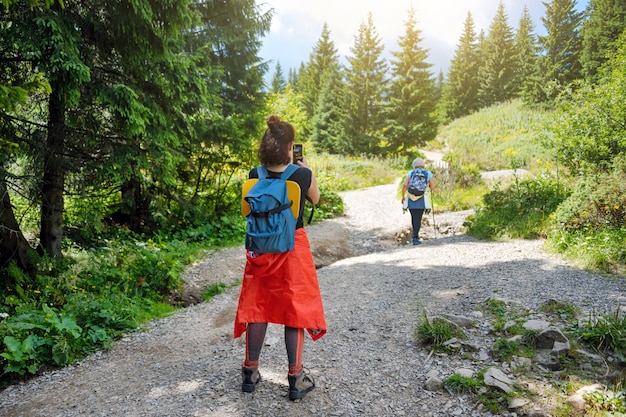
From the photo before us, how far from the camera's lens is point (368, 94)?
27.2 metres

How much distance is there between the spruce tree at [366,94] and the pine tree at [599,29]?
508 inches

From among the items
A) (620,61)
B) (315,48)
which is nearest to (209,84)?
(620,61)

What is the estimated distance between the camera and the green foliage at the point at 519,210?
7934 mm

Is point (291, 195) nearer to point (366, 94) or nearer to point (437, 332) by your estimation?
point (437, 332)

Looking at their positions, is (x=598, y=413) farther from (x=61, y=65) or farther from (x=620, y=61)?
(x=620, y=61)

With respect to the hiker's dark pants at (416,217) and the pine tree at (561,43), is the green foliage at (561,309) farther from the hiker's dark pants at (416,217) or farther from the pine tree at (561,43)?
the pine tree at (561,43)

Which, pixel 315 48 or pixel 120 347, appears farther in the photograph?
pixel 315 48

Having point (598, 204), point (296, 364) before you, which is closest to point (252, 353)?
point (296, 364)

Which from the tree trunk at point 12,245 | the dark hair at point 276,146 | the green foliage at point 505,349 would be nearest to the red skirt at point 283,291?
the dark hair at point 276,146

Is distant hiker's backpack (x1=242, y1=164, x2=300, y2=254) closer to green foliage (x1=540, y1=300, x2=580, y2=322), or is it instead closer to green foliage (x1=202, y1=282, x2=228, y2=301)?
green foliage (x1=540, y1=300, x2=580, y2=322)

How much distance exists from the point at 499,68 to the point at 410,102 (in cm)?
2139

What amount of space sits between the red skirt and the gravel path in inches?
26.9

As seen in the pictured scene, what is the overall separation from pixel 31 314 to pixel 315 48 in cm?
4295

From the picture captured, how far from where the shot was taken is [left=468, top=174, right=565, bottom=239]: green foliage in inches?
312
